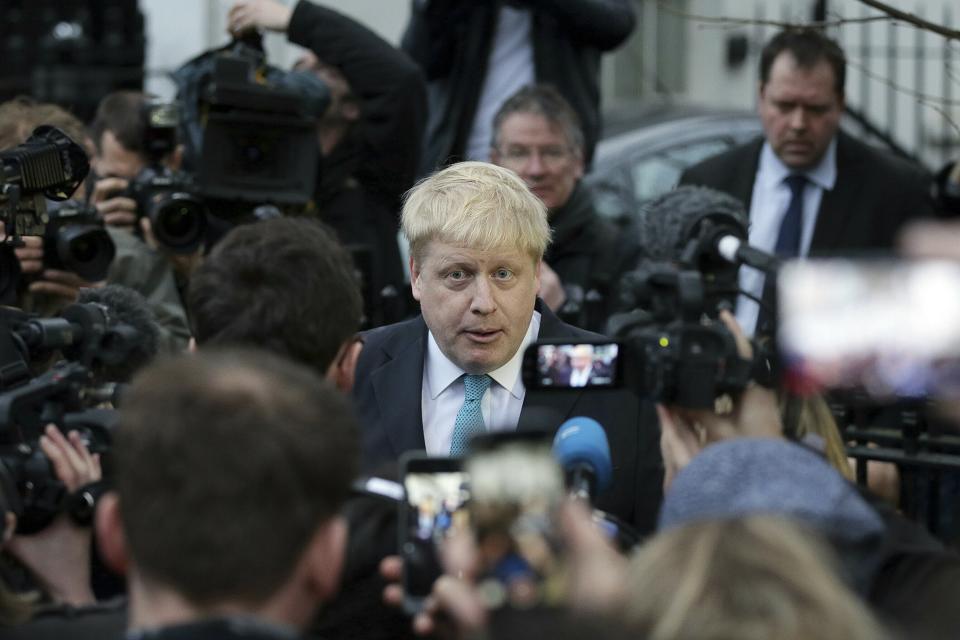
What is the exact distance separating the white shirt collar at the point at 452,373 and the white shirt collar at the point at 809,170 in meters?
2.30

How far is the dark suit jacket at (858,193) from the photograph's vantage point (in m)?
6.24

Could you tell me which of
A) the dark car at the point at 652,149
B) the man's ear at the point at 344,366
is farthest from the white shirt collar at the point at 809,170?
the man's ear at the point at 344,366

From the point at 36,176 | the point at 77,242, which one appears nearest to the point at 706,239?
the point at 36,176

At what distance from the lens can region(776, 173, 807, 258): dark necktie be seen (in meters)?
6.24

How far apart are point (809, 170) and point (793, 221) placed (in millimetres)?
241

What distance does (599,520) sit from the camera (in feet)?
9.82

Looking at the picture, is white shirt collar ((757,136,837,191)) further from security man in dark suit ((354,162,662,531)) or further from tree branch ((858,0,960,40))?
security man in dark suit ((354,162,662,531))

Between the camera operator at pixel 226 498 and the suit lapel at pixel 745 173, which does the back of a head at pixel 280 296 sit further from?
the suit lapel at pixel 745 173

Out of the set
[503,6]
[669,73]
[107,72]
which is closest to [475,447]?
[503,6]

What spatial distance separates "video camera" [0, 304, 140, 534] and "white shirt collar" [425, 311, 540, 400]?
895mm

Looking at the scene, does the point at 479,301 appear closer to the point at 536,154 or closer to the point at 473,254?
the point at 473,254

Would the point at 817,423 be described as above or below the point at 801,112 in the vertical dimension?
below

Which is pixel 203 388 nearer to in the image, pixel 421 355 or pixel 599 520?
pixel 599 520

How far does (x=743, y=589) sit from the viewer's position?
2.07 meters
